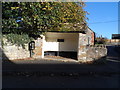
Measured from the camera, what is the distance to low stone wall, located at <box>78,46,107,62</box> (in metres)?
10.7

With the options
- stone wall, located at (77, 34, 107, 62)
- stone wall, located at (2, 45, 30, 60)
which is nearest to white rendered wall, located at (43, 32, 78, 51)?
stone wall, located at (77, 34, 107, 62)

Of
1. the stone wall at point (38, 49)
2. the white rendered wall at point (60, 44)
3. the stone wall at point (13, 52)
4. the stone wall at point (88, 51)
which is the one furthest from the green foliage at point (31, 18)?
the white rendered wall at point (60, 44)

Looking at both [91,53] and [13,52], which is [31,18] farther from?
[91,53]

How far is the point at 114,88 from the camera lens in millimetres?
5121

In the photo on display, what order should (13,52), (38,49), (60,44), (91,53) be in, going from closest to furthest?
(13,52) < (91,53) < (38,49) < (60,44)

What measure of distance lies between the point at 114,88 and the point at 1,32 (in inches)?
327

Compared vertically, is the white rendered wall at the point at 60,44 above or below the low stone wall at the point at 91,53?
above

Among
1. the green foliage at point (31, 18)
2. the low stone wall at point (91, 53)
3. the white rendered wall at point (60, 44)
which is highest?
the green foliage at point (31, 18)

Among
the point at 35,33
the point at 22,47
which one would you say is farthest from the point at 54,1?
the point at 22,47

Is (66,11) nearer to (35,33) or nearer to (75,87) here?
(35,33)

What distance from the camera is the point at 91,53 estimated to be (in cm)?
1088

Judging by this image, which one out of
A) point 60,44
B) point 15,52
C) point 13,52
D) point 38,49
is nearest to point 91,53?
point 60,44

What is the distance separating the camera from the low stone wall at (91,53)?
1070cm

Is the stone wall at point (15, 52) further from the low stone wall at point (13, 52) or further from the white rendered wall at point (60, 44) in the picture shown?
the white rendered wall at point (60, 44)
